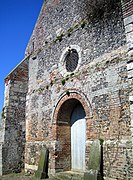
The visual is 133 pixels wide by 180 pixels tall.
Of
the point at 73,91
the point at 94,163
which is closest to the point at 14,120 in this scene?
the point at 73,91

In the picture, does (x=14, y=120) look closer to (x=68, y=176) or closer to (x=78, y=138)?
(x=78, y=138)

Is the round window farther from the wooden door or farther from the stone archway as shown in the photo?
the wooden door

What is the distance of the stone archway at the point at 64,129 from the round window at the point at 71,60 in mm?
1093

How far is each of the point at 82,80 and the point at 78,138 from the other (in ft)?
7.59

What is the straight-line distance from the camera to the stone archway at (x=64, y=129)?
8.23 meters

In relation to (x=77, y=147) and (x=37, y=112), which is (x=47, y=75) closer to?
(x=37, y=112)

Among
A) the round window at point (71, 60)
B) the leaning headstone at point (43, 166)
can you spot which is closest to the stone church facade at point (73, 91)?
the round window at point (71, 60)

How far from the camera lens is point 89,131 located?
7066 mm

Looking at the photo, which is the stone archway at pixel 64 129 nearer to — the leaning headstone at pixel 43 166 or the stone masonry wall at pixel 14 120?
the leaning headstone at pixel 43 166

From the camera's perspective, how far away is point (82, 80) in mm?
7734

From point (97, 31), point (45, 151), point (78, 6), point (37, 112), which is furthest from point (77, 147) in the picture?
point (78, 6)

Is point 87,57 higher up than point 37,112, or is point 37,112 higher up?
point 87,57

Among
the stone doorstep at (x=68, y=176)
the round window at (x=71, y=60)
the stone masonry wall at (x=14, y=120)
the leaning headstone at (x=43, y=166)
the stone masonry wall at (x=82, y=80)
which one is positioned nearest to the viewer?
the stone masonry wall at (x=82, y=80)

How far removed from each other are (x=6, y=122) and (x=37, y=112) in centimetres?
161
